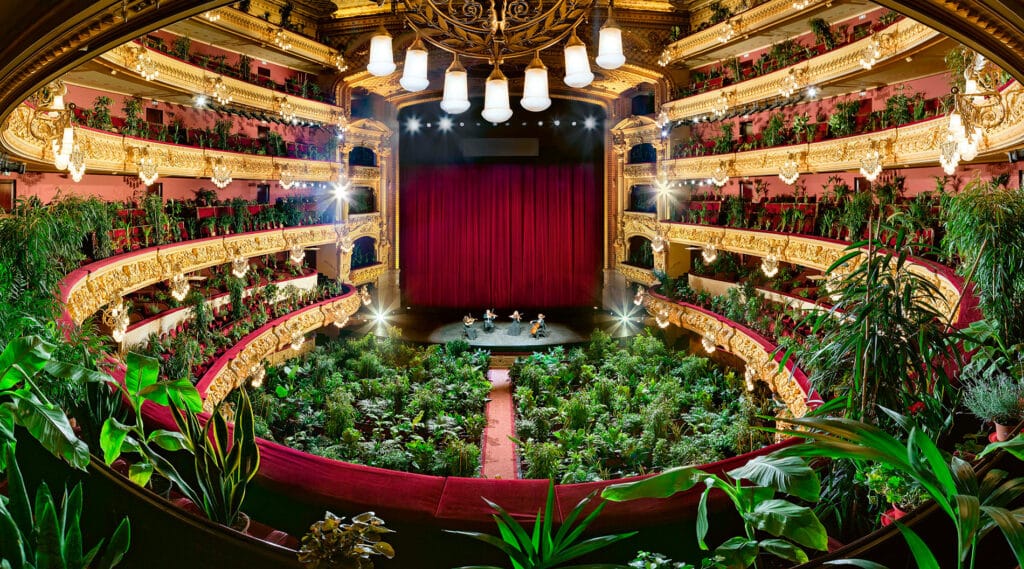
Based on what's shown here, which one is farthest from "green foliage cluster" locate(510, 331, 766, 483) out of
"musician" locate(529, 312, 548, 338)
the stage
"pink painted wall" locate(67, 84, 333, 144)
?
"pink painted wall" locate(67, 84, 333, 144)

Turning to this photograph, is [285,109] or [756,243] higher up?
[285,109]

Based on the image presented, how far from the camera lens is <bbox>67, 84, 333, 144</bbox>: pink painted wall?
12922mm

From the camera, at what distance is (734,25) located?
14.7m

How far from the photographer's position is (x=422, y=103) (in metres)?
22.0

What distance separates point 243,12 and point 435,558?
1404 centimetres

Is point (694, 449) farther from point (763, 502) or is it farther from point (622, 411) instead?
point (763, 502)

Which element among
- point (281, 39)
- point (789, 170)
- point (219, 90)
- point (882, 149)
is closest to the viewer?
point (882, 149)

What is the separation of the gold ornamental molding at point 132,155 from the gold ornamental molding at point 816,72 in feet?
31.4

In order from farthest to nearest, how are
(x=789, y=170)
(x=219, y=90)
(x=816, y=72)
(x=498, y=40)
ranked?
(x=789, y=170) < (x=219, y=90) < (x=816, y=72) < (x=498, y=40)

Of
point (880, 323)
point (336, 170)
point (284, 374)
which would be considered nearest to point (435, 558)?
point (880, 323)

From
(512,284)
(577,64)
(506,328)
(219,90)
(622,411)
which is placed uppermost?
(219,90)

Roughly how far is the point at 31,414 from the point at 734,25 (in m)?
14.8

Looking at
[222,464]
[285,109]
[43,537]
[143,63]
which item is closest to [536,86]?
[222,464]

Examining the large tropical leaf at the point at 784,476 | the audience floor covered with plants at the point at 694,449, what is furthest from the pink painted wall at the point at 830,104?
the large tropical leaf at the point at 784,476
